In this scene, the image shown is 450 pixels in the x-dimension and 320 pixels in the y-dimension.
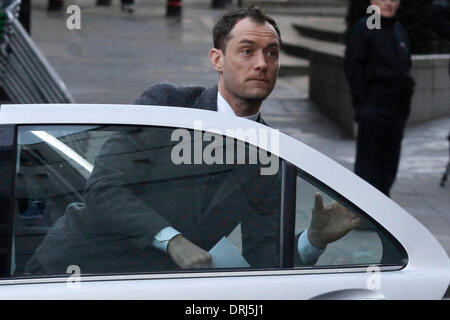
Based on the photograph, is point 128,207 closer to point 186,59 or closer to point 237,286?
point 237,286

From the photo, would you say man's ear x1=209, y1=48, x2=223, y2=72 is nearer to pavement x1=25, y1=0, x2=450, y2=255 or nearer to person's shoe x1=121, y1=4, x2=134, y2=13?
pavement x1=25, y1=0, x2=450, y2=255

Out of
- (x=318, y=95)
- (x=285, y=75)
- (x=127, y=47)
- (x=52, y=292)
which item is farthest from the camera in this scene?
(x=127, y=47)

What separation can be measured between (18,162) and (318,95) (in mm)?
11313

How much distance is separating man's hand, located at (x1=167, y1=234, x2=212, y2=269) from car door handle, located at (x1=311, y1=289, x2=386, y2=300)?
36 cm

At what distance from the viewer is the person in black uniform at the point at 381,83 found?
8227 millimetres

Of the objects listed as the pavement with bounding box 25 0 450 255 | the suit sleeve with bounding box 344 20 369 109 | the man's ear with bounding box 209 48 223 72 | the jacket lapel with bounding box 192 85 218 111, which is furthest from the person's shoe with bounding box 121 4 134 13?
the jacket lapel with bounding box 192 85 218 111

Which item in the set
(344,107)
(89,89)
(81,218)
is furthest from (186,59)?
(81,218)

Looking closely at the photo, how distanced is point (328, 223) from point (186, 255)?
1.67 ft

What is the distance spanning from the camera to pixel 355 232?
11.3ft

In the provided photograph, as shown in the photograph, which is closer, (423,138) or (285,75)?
(423,138)

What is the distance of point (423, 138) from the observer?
1252 cm

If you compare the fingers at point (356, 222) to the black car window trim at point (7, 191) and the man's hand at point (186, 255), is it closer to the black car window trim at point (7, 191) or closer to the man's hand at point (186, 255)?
the man's hand at point (186, 255)

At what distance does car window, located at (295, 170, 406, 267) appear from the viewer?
335 cm
